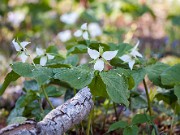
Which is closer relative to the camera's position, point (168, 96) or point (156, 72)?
point (156, 72)

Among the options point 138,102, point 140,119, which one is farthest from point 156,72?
point 138,102

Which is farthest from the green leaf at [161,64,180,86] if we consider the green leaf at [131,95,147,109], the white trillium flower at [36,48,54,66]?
the white trillium flower at [36,48,54,66]

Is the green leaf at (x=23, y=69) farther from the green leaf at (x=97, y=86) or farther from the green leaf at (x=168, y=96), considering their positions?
the green leaf at (x=168, y=96)

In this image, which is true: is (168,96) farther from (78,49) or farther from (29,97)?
(29,97)

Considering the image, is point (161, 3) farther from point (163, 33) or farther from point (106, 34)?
point (106, 34)

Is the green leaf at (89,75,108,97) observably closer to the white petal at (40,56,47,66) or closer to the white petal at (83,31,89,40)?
the white petal at (40,56,47,66)

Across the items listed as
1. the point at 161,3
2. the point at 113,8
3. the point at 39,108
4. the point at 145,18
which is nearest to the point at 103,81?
the point at 39,108

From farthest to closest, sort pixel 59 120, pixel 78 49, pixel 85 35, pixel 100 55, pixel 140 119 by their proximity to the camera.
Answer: pixel 85 35 → pixel 78 49 → pixel 140 119 → pixel 100 55 → pixel 59 120
